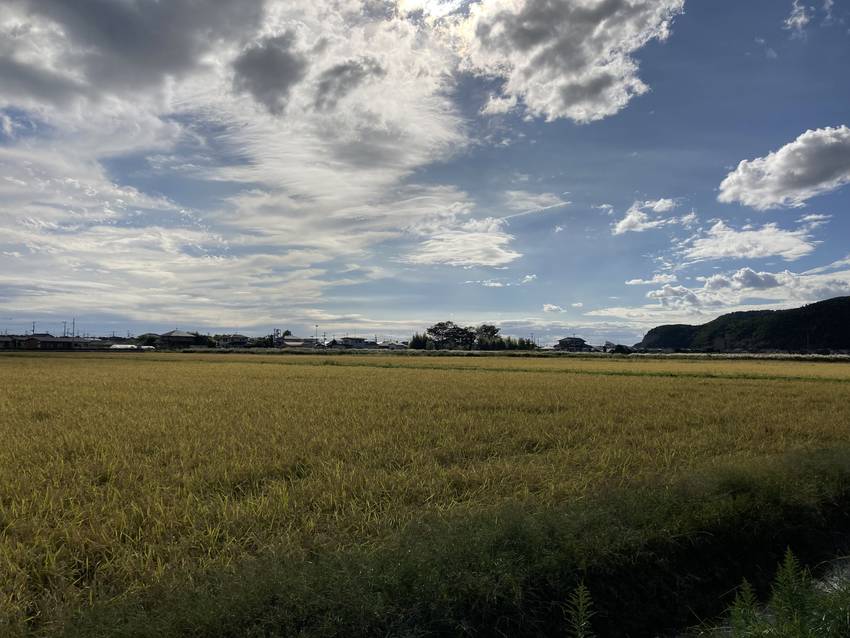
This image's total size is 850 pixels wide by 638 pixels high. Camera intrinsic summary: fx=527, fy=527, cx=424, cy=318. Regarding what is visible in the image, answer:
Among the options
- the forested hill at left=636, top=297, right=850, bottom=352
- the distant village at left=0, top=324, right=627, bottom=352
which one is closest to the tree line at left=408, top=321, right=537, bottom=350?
the distant village at left=0, top=324, right=627, bottom=352

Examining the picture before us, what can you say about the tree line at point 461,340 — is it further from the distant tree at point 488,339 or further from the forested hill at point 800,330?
the forested hill at point 800,330

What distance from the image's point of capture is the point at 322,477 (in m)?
7.95

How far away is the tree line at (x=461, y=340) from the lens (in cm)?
13762

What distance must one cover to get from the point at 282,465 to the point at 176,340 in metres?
157

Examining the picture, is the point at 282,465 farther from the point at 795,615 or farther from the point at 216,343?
the point at 216,343

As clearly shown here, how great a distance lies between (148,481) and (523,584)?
18.7ft

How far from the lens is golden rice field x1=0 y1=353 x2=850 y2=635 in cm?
525

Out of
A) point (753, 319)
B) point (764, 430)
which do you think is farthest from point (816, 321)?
point (764, 430)

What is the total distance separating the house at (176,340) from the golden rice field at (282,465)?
455 ft

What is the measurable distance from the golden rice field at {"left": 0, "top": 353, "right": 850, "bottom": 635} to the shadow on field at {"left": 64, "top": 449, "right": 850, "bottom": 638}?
0.56m

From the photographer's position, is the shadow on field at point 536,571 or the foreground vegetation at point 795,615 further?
the shadow on field at point 536,571

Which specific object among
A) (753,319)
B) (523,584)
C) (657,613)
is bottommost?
(657,613)

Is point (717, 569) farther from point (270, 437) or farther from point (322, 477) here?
point (270, 437)

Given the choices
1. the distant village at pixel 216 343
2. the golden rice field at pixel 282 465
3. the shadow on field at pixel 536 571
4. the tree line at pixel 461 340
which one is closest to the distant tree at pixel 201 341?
the distant village at pixel 216 343
